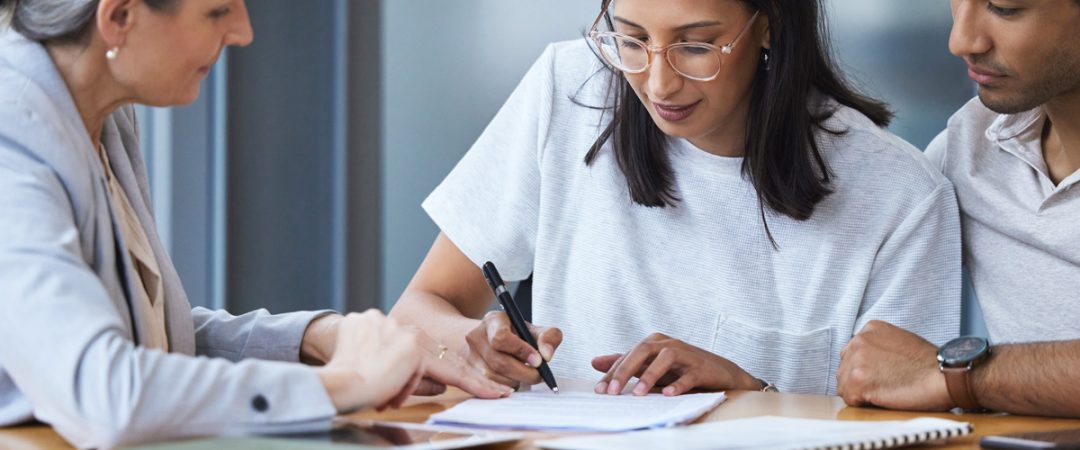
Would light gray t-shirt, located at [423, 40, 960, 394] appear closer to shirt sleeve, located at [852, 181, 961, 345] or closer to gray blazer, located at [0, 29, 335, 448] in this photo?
shirt sleeve, located at [852, 181, 961, 345]

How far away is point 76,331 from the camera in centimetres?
96

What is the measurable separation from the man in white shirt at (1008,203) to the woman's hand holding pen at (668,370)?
160 millimetres

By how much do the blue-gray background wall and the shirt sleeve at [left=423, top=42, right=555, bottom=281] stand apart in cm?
97

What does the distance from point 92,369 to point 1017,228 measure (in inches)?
52.4

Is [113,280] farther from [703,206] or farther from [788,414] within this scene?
[703,206]

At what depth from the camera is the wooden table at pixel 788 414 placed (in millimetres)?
1117

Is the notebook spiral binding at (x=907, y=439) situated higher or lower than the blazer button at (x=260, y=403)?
lower

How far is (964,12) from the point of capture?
170cm

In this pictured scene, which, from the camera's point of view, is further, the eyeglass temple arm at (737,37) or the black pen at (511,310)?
the eyeglass temple arm at (737,37)

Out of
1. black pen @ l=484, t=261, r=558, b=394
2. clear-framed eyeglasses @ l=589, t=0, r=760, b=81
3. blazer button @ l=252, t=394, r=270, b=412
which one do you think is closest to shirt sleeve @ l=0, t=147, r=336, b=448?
blazer button @ l=252, t=394, r=270, b=412

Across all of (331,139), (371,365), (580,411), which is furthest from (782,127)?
(331,139)

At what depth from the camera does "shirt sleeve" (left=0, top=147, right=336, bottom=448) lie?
954mm

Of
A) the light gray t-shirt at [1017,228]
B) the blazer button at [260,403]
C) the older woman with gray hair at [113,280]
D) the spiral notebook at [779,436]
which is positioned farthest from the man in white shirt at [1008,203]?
the blazer button at [260,403]

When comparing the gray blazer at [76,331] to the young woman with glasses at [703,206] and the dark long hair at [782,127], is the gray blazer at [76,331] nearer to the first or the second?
the young woman with glasses at [703,206]
